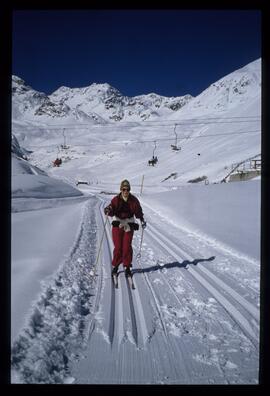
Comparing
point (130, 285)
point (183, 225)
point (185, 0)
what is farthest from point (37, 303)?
point (183, 225)

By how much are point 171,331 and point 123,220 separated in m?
1.88

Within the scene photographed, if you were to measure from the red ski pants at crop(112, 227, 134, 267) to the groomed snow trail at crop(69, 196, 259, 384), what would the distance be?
0.25 meters

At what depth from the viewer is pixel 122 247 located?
4555mm

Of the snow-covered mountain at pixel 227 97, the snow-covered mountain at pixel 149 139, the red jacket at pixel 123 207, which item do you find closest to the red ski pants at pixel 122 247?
the red jacket at pixel 123 207

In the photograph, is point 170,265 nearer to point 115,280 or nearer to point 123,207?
point 115,280

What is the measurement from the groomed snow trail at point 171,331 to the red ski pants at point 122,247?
251mm

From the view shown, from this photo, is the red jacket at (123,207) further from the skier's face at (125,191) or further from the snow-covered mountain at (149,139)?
the snow-covered mountain at (149,139)

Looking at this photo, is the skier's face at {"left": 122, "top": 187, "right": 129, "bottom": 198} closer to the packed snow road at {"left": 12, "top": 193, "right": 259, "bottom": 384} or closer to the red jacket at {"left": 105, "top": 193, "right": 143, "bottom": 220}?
the red jacket at {"left": 105, "top": 193, "right": 143, "bottom": 220}

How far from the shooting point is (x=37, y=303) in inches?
124

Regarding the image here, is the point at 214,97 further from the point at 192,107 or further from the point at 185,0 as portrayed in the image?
the point at 185,0

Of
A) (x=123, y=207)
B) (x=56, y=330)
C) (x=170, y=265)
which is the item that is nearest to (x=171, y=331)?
(x=56, y=330)

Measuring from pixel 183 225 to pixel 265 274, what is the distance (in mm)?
7259

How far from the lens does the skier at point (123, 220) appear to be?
4336 millimetres

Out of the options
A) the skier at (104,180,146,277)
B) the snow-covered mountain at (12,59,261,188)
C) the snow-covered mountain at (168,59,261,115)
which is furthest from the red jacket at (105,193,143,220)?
the snow-covered mountain at (168,59,261,115)
